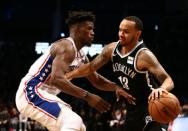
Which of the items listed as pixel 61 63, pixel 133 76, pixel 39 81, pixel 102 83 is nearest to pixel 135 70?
pixel 133 76

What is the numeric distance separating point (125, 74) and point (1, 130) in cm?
650

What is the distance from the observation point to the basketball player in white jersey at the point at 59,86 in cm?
497

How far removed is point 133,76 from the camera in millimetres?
5227

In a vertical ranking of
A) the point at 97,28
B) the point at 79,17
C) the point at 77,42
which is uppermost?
the point at 79,17

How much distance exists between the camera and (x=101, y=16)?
67.4ft

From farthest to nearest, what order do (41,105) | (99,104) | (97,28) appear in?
(97,28)
(41,105)
(99,104)

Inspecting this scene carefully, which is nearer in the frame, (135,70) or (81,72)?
(135,70)

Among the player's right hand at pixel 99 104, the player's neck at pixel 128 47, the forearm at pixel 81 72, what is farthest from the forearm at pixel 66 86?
the player's neck at pixel 128 47

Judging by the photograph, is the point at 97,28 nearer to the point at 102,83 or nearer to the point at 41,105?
the point at 102,83

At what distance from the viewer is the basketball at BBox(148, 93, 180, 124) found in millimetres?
4816

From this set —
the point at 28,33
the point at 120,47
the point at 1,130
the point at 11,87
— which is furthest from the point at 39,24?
the point at 120,47

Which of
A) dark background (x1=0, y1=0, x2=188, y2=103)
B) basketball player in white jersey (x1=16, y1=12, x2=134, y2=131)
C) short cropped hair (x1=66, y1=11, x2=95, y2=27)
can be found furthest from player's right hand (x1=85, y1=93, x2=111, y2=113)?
dark background (x1=0, y1=0, x2=188, y2=103)

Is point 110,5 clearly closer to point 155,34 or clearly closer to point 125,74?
point 155,34

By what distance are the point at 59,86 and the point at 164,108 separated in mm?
1095
